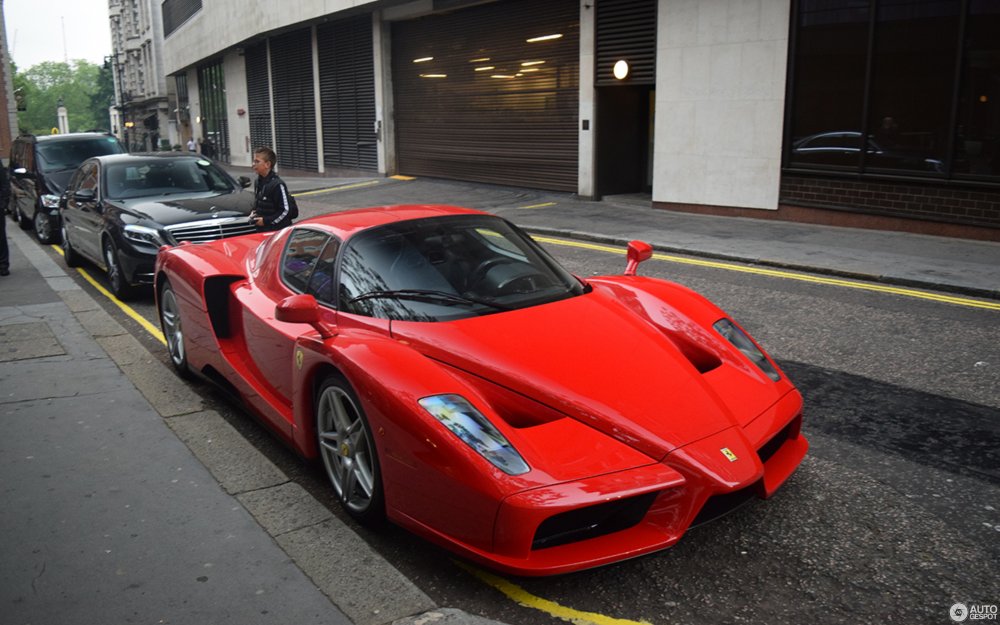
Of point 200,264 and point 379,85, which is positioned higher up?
point 379,85

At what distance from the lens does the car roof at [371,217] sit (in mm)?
4773

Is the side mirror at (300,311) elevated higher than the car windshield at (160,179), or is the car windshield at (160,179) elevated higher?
the car windshield at (160,179)

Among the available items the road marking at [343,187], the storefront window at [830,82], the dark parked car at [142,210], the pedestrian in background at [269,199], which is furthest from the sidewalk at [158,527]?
the road marking at [343,187]

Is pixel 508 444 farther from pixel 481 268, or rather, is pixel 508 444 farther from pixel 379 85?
pixel 379 85

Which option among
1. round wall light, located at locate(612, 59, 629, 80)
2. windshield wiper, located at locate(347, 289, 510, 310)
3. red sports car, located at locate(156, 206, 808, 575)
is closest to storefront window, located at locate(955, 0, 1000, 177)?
round wall light, located at locate(612, 59, 629, 80)

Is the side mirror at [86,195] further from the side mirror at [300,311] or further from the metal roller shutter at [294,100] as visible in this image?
the metal roller shutter at [294,100]

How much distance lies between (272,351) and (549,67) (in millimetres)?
16169

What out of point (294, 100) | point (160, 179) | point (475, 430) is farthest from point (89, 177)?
point (294, 100)

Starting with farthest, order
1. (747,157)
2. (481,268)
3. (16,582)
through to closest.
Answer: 1. (747,157)
2. (481,268)
3. (16,582)

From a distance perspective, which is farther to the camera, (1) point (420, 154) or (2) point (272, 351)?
(1) point (420, 154)

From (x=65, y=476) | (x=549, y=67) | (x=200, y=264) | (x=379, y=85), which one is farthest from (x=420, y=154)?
(x=65, y=476)

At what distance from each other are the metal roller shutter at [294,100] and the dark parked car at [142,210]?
21.0 metres

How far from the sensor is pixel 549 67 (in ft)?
64.5

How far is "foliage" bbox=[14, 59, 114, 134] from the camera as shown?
14112 cm
